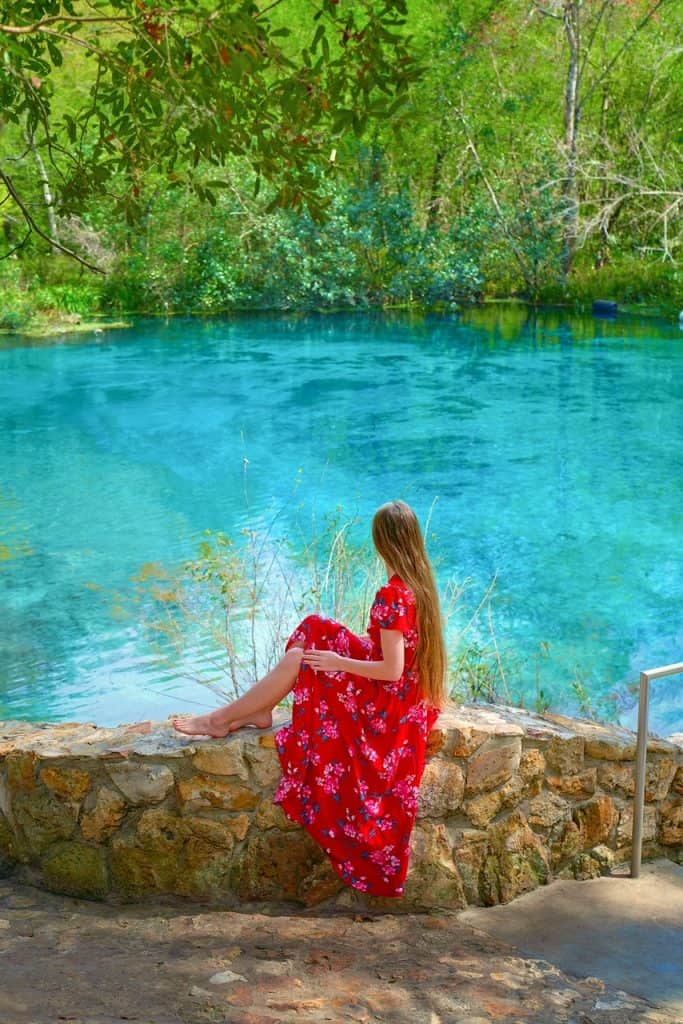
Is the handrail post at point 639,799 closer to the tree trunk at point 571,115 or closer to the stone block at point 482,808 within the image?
the stone block at point 482,808

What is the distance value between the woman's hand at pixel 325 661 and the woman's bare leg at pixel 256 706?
0.20ft

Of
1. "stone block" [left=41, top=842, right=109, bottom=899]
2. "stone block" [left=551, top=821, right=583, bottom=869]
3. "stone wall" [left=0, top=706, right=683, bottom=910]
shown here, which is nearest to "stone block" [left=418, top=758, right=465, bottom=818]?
"stone wall" [left=0, top=706, right=683, bottom=910]

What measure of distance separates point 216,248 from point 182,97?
24764 millimetres

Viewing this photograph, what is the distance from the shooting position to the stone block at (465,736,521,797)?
3865 mm

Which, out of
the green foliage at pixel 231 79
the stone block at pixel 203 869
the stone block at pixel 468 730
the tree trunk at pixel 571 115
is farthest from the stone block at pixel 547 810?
the tree trunk at pixel 571 115

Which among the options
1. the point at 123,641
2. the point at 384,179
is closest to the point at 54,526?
the point at 123,641

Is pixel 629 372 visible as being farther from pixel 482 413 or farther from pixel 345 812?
pixel 345 812

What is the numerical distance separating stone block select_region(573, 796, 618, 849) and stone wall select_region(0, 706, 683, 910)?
99 mm

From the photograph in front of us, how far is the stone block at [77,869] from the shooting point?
3.92m

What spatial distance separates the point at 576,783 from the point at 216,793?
122 cm

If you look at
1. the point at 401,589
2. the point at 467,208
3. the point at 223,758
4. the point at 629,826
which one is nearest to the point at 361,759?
the point at 223,758

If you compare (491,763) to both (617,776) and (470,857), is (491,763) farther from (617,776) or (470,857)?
(617,776)

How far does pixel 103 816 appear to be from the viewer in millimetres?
3852

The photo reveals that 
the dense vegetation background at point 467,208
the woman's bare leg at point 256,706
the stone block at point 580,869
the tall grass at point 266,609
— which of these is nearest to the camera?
the woman's bare leg at point 256,706
